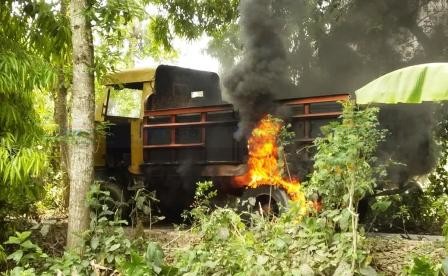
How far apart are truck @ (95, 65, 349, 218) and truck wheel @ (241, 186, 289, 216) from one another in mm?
15

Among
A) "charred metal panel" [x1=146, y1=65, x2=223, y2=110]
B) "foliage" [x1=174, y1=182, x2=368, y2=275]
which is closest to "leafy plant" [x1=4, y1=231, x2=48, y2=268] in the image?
"foliage" [x1=174, y1=182, x2=368, y2=275]

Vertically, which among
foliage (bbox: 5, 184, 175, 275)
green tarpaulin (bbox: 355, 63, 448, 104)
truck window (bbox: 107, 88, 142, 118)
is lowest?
foliage (bbox: 5, 184, 175, 275)

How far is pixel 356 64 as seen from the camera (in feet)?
37.0

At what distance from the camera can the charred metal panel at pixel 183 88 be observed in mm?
9672

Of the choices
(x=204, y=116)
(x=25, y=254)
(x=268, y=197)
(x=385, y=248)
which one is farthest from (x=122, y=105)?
(x=385, y=248)

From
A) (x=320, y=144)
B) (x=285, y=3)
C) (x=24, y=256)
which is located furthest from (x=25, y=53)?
(x=285, y=3)

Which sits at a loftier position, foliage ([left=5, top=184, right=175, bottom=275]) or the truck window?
the truck window

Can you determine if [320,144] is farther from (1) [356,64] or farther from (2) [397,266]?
(1) [356,64]

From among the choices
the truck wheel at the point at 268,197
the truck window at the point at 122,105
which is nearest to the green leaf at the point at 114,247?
the truck wheel at the point at 268,197

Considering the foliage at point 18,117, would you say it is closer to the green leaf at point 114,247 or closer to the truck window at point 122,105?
the green leaf at point 114,247

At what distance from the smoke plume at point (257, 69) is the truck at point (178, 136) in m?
0.30

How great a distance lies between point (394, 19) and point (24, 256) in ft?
28.7

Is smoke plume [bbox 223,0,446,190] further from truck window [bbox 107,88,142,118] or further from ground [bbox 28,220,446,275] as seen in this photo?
ground [bbox 28,220,446,275]

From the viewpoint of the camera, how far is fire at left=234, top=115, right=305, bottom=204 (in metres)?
7.46
